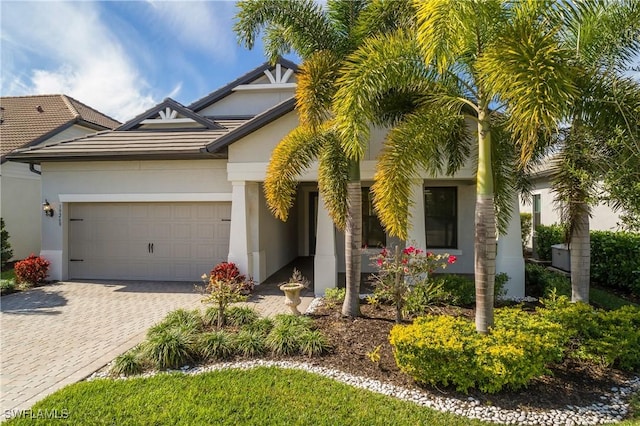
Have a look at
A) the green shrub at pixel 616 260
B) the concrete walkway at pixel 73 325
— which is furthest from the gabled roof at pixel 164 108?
the green shrub at pixel 616 260

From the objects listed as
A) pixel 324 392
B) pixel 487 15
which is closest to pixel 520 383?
pixel 324 392

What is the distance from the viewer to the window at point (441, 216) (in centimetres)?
1250

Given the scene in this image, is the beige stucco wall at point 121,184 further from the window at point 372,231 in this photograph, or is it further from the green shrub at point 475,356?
the green shrub at point 475,356

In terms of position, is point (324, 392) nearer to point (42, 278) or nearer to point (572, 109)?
point (572, 109)

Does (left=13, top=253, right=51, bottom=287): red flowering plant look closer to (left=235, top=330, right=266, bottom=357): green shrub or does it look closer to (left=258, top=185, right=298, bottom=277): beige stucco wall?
(left=258, top=185, right=298, bottom=277): beige stucco wall

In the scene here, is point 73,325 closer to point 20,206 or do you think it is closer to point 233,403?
point 233,403

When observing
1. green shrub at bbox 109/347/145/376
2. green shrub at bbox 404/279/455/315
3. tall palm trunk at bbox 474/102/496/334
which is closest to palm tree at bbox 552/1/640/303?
tall palm trunk at bbox 474/102/496/334

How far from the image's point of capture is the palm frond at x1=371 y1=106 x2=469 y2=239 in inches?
213

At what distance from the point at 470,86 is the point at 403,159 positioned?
1.80m

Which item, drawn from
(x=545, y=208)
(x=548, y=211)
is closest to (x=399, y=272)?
(x=548, y=211)

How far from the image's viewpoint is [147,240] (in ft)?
39.4

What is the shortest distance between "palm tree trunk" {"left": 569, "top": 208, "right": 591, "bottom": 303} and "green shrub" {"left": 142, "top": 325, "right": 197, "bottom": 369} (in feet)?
24.9

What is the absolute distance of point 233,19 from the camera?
6980 mm

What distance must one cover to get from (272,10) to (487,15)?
4049 millimetres
